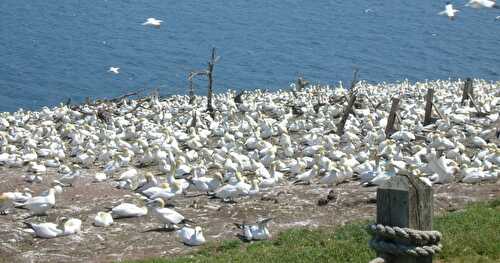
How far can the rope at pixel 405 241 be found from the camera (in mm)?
6184

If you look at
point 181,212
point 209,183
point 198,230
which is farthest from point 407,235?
point 209,183

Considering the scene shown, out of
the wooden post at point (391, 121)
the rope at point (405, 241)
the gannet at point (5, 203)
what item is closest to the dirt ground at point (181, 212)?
the gannet at point (5, 203)

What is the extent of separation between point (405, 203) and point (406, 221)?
0.49ft

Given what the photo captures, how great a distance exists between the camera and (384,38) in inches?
2402

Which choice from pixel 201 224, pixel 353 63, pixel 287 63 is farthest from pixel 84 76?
pixel 201 224

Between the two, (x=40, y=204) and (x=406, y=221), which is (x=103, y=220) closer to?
(x=40, y=204)

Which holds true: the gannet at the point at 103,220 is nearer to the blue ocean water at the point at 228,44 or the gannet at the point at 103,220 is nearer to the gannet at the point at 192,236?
the gannet at the point at 192,236

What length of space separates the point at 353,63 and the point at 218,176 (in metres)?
37.1

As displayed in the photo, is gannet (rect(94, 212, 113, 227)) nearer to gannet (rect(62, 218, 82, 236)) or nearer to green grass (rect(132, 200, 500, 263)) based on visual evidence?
gannet (rect(62, 218, 82, 236))

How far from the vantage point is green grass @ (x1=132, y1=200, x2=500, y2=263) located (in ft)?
35.0

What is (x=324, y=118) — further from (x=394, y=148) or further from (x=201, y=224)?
(x=201, y=224)

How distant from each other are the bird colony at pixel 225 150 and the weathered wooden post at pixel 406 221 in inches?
245

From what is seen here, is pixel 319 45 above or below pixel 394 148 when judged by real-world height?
above

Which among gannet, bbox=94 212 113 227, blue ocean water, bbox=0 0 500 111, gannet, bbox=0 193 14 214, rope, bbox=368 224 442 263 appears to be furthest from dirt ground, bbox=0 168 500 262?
blue ocean water, bbox=0 0 500 111
